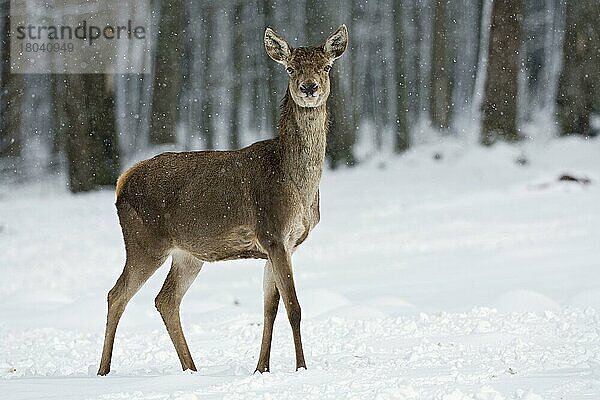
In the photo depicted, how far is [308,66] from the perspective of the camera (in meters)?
7.82

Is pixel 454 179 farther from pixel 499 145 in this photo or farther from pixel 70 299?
pixel 70 299

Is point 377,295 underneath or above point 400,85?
underneath

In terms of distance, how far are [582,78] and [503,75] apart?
177cm

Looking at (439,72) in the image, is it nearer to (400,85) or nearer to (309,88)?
(400,85)

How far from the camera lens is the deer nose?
771 cm

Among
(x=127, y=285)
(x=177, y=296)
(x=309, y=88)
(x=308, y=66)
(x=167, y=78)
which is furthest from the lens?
(x=167, y=78)

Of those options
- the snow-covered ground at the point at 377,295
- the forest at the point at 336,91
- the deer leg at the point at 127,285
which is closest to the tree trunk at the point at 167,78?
the forest at the point at 336,91

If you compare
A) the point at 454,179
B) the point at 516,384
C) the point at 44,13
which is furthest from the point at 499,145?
the point at 516,384

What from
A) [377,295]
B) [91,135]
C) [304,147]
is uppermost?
[304,147]

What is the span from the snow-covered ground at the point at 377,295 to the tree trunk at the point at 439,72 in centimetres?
293

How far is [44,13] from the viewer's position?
2609cm

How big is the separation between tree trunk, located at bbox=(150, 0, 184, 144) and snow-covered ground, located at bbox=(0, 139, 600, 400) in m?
2.03

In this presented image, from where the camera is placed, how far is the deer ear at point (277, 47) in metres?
8.04

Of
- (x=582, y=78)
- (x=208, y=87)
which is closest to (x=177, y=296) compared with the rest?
(x=582, y=78)
